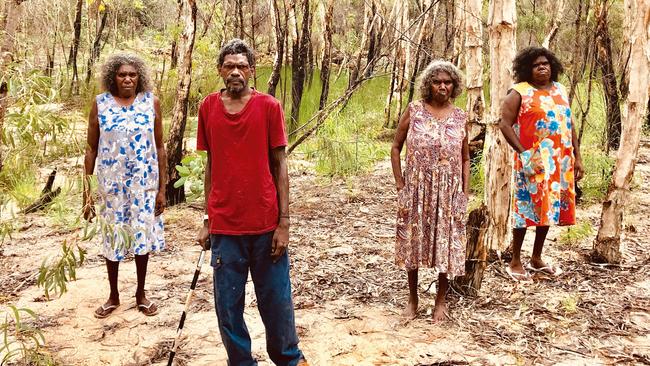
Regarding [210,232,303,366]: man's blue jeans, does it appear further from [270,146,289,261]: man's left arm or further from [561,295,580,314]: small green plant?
[561,295,580,314]: small green plant

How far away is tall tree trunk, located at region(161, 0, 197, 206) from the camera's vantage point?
6.46m

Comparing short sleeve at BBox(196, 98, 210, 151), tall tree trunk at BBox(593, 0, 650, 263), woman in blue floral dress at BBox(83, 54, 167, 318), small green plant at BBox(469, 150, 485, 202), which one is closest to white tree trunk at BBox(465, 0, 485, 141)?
tall tree trunk at BBox(593, 0, 650, 263)

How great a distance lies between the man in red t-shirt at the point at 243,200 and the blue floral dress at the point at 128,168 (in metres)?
1.10

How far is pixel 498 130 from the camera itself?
15.3 ft

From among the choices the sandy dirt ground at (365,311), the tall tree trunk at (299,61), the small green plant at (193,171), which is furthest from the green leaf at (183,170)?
the tall tree trunk at (299,61)

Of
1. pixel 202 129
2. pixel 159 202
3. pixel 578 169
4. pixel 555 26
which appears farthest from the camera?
pixel 555 26

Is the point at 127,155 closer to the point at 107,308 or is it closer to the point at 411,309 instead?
the point at 107,308

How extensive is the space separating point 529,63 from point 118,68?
2921 mm

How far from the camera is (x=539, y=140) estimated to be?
4.32 metres

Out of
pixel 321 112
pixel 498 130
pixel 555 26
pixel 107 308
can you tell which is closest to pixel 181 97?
pixel 321 112

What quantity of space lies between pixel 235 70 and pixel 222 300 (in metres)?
1.08

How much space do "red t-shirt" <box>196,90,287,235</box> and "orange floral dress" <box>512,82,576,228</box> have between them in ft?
7.52

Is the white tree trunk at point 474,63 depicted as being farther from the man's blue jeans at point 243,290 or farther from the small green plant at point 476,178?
the man's blue jeans at point 243,290

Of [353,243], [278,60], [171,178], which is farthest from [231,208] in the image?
[278,60]
